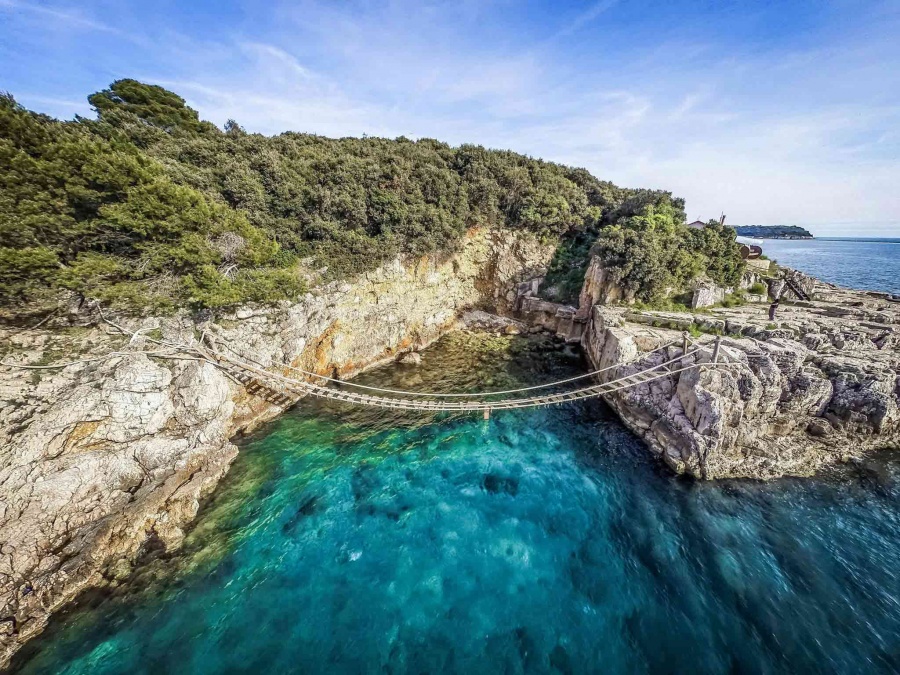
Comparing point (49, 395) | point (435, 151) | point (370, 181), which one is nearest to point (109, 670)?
point (49, 395)

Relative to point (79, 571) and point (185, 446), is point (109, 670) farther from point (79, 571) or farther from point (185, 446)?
point (185, 446)

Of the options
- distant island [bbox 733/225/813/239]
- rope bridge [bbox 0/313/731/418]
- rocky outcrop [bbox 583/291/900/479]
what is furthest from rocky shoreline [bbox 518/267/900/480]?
distant island [bbox 733/225/813/239]

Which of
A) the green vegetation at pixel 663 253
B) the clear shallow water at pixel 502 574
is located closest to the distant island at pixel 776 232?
the green vegetation at pixel 663 253

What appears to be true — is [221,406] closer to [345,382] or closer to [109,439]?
[109,439]

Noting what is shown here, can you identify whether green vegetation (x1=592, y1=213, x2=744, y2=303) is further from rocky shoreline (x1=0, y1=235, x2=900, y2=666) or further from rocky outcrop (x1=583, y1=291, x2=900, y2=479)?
rocky outcrop (x1=583, y1=291, x2=900, y2=479)

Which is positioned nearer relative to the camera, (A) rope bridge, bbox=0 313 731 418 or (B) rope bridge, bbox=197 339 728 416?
(A) rope bridge, bbox=0 313 731 418

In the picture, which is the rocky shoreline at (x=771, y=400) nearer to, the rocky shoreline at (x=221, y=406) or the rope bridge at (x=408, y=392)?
the rocky shoreline at (x=221, y=406)

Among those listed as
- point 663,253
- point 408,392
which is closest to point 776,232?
point 663,253
